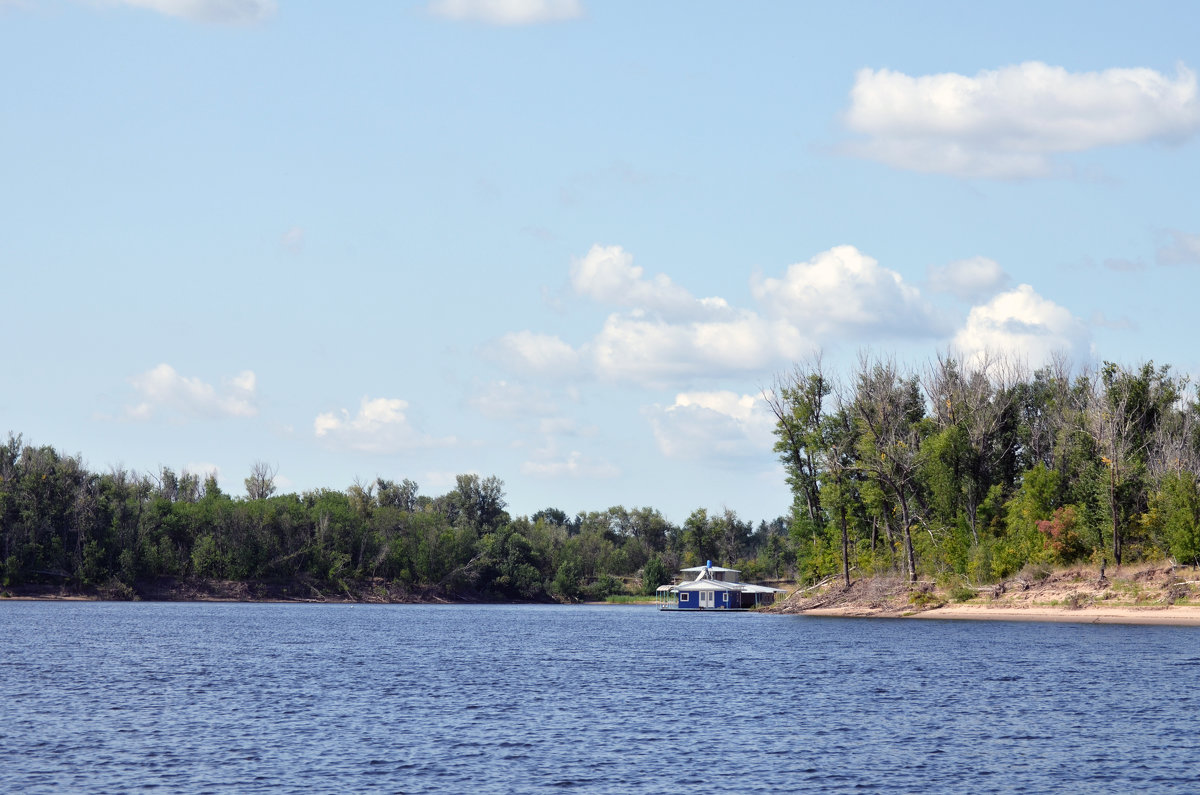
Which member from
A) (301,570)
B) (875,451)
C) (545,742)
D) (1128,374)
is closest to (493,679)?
(545,742)

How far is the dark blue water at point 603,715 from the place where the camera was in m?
28.5

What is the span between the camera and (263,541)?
517ft

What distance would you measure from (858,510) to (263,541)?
276 feet

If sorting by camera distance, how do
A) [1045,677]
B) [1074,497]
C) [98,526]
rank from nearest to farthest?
[1045,677], [1074,497], [98,526]

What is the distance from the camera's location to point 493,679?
5209 cm

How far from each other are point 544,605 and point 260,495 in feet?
161

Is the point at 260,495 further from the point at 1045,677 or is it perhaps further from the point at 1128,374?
the point at 1045,677

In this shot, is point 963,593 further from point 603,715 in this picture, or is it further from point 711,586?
point 603,715

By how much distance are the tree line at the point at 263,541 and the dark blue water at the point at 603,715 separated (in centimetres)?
7174

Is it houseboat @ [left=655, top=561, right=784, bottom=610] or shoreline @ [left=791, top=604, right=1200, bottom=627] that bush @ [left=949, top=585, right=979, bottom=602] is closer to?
shoreline @ [left=791, top=604, right=1200, bottom=627]

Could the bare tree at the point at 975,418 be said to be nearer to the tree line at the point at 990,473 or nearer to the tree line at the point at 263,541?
the tree line at the point at 990,473

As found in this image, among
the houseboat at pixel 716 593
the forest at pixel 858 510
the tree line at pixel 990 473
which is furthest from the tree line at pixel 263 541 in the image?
the tree line at pixel 990 473

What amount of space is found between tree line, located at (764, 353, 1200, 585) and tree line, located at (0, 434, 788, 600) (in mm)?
66652

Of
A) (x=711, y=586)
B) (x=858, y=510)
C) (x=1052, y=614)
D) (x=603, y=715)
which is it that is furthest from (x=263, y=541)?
(x=603, y=715)
